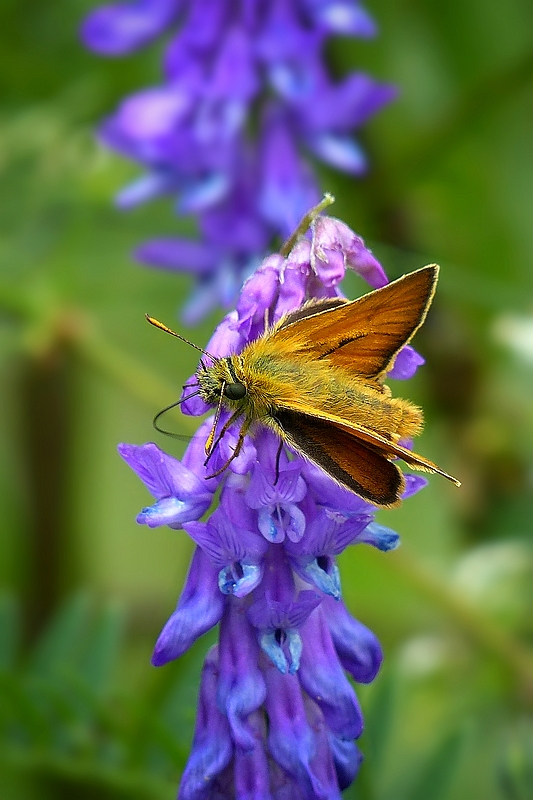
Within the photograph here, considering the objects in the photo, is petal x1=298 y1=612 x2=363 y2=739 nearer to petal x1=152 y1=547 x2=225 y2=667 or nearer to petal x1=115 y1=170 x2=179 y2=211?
Answer: petal x1=152 y1=547 x2=225 y2=667

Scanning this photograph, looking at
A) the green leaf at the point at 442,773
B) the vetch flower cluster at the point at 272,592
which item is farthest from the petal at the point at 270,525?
the green leaf at the point at 442,773

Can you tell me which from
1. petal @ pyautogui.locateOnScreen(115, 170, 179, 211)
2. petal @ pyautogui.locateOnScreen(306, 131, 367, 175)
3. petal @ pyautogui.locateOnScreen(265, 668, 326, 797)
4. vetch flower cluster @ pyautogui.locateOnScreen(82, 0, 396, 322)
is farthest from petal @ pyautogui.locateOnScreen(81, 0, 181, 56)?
petal @ pyautogui.locateOnScreen(265, 668, 326, 797)

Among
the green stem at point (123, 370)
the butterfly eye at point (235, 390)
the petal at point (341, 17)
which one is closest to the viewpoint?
the butterfly eye at point (235, 390)

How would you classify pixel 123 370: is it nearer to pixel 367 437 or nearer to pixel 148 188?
pixel 148 188

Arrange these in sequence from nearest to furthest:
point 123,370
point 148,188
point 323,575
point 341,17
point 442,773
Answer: point 323,575 < point 442,773 < point 341,17 < point 148,188 < point 123,370

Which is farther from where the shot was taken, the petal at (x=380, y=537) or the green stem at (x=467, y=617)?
the green stem at (x=467, y=617)

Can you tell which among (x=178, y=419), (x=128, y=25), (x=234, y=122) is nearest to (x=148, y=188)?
(x=234, y=122)

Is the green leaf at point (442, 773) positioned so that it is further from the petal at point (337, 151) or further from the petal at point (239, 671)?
the petal at point (337, 151)

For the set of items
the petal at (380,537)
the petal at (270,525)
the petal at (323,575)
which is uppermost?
the petal at (380,537)
